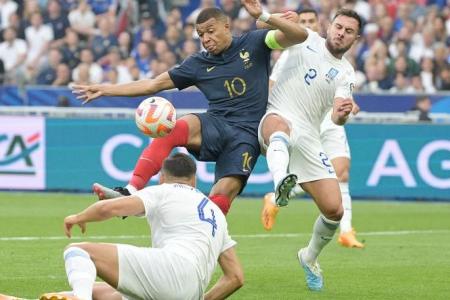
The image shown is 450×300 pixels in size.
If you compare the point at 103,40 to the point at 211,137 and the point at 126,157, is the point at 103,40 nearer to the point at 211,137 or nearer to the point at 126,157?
the point at 126,157

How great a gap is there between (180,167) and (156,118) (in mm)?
2044

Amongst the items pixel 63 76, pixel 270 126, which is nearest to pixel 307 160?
pixel 270 126

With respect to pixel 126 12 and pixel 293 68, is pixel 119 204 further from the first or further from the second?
pixel 126 12

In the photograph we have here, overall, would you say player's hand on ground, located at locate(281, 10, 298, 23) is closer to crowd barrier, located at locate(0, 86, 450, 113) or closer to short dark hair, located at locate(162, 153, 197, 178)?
short dark hair, located at locate(162, 153, 197, 178)

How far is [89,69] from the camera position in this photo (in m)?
26.2

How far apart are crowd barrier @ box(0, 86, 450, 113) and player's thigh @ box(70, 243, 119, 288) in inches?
556

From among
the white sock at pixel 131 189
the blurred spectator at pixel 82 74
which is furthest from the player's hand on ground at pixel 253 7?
the blurred spectator at pixel 82 74

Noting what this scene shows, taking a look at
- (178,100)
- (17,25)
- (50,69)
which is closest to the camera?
(178,100)

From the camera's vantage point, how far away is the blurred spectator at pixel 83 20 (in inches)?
1097

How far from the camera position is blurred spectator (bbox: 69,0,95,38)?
27875 millimetres

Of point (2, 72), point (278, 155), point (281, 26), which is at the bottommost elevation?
point (2, 72)

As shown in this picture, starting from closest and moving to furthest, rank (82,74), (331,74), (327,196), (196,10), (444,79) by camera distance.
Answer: (327,196), (331,74), (444,79), (82,74), (196,10)

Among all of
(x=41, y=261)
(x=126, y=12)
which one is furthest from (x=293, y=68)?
(x=126, y=12)

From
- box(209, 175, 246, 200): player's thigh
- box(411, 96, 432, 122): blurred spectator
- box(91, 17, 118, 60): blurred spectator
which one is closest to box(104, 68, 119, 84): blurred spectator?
box(91, 17, 118, 60): blurred spectator
